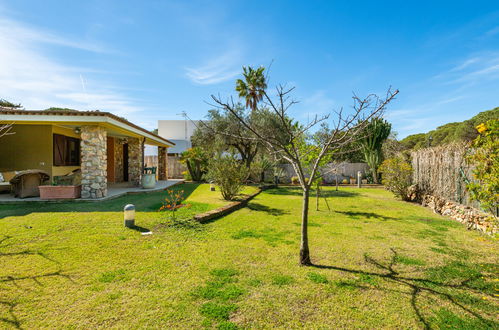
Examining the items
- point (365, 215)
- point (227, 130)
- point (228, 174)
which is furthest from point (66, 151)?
point (365, 215)

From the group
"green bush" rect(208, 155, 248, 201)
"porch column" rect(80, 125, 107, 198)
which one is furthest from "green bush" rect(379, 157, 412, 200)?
"porch column" rect(80, 125, 107, 198)

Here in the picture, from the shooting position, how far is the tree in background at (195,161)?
711 inches

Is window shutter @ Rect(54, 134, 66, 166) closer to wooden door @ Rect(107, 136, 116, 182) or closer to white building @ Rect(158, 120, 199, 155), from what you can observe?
wooden door @ Rect(107, 136, 116, 182)

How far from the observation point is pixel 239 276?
3.30 metres

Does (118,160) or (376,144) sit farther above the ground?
(376,144)

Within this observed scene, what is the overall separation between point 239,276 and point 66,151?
1257 cm

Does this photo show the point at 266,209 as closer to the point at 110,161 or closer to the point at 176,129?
the point at 110,161

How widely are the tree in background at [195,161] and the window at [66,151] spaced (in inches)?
272

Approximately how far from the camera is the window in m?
11.1

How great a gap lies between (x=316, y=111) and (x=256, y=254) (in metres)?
2.57

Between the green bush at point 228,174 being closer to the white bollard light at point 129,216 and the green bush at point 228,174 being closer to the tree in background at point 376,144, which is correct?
the white bollard light at point 129,216

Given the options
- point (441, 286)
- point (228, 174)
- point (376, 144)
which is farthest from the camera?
point (376, 144)

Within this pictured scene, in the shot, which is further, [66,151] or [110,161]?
[110,161]

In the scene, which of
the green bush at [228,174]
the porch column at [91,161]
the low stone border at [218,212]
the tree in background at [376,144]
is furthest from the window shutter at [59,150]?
the tree in background at [376,144]
